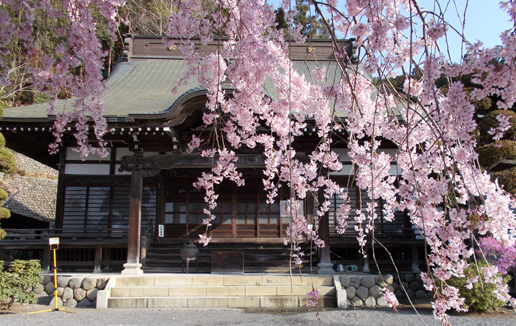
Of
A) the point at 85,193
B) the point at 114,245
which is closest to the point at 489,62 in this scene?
the point at 114,245

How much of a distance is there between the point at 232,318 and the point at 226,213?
3938 millimetres

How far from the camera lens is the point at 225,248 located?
9680 millimetres

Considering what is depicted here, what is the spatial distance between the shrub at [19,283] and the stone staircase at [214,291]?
1.23 metres

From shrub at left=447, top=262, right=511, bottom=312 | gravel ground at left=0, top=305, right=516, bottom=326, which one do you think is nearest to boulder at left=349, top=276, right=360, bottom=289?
gravel ground at left=0, top=305, right=516, bottom=326

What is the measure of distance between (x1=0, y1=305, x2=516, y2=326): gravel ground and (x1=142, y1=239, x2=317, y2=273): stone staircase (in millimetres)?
1962

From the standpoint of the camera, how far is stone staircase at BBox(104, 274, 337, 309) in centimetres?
722

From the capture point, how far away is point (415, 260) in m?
8.98

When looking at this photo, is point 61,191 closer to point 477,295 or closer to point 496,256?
point 477,295

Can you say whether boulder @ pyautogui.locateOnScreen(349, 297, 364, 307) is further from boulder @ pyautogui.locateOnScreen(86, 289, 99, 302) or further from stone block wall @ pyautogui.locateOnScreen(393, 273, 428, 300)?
boulder @ pyautogui.locateOnScreen(86, 289, 99, 302)

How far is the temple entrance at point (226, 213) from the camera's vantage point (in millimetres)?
9891

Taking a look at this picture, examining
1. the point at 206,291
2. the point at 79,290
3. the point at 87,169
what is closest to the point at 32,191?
the point at 87,169

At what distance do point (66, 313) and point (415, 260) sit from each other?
7162mm

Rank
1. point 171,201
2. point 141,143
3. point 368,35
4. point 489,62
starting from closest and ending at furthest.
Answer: point 489,62
point 368,35
point 141,143
point 171,201

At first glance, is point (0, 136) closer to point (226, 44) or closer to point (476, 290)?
point (226, 44)
